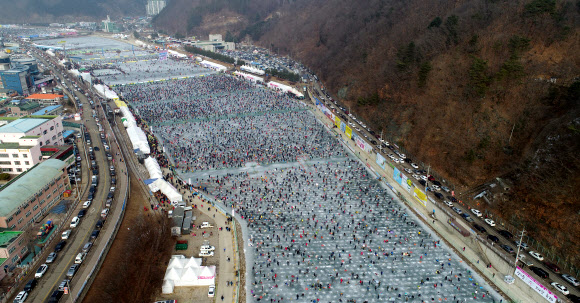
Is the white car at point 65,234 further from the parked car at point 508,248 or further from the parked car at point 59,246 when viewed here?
the parked car at point 508,248

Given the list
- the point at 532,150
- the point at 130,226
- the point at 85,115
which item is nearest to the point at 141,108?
the point at 85,115

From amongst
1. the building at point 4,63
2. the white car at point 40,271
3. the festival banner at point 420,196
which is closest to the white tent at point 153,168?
the white car at point 40,271

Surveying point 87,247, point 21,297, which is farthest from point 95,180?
point 21,297

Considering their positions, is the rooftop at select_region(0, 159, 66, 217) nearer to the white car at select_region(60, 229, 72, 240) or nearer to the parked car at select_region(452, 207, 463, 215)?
the white car at select_region(60, 229, 72, 240)

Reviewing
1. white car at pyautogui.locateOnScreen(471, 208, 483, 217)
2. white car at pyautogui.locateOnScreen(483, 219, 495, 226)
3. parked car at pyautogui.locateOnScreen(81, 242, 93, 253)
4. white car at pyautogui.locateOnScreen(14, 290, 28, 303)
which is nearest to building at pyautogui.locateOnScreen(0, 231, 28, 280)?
white car at pyautogui.locateOnScreen(14, 290, 28, 303)

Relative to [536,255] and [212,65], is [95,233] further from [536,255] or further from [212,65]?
[212,65]

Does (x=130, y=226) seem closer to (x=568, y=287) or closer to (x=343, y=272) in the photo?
(x=343, y=272)

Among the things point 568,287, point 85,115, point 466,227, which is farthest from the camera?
point 85,115

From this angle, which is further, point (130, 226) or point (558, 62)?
point (558, 62)
